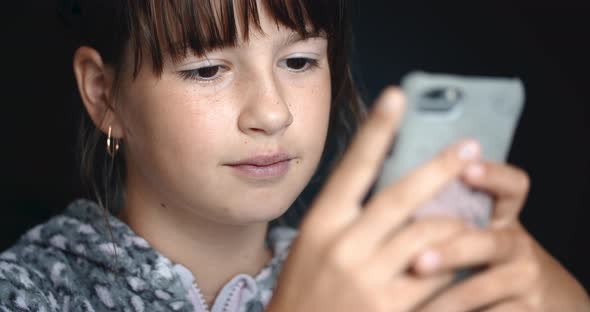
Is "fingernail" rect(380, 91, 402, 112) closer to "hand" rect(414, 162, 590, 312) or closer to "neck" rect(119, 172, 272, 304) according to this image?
"hand" rect(414, 162, 590, 312)

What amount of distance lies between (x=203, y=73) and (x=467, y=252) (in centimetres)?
43

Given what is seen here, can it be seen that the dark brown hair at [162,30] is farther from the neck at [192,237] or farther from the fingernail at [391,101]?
the fingernail at [391,101]

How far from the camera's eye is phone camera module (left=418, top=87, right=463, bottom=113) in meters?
0.73

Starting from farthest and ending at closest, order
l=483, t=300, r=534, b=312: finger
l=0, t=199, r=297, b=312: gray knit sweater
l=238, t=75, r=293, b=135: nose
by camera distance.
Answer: l=0, t=199, r=297, b=312: gray knit sweater
l=238, t=75, r=293, b=135: nose
l=483, t=300, r=534, b=312: finger

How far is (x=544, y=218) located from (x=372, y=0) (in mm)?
538

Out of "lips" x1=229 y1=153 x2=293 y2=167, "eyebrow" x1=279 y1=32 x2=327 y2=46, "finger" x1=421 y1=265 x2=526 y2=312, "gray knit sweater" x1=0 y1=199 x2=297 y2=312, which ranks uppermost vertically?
"eyebrow" x1=279 y1=32 x2=327 y2=46

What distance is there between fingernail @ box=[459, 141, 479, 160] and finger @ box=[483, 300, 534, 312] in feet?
0.63

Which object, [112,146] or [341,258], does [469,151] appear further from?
[112,146]

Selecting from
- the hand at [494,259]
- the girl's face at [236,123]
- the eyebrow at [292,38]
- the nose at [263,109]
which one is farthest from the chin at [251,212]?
the hand at [494,259]

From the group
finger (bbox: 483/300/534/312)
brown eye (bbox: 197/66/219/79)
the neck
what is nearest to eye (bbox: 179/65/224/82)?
brown eye (bbox: 197/66/219/79)

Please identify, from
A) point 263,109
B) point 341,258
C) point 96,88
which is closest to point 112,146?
point 96,88

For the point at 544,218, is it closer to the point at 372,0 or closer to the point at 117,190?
the point at 372,0

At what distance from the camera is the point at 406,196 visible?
0.67 m

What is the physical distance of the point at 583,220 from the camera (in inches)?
55.9
